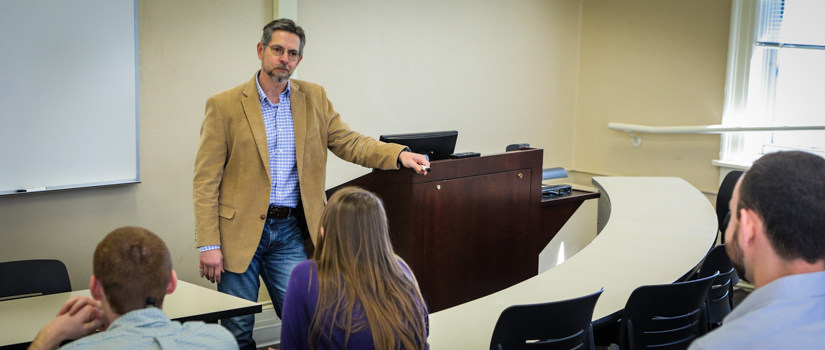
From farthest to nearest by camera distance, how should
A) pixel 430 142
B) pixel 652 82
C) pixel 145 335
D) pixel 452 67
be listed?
→ pixel 652 82, pixel 452 67, pixel 430 142, pixel 145 335

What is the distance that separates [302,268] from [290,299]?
9 cm

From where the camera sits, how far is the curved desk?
2357mm

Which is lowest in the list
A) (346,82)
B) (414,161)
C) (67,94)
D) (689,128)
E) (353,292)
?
(353,292)

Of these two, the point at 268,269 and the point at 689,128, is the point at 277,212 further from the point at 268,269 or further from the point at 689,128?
the point at 689,128

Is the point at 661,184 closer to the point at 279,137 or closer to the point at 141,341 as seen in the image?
the point at 279,137

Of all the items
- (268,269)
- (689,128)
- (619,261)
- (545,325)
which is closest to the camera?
(545,325)

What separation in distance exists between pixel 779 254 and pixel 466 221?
231 centimetres

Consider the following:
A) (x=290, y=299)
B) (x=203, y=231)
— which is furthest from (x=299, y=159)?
(x=290, y=299)

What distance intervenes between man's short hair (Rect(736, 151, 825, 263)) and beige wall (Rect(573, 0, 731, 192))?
175 inches

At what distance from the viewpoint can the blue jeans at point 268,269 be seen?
2803mm

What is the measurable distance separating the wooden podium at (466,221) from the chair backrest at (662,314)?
119cm

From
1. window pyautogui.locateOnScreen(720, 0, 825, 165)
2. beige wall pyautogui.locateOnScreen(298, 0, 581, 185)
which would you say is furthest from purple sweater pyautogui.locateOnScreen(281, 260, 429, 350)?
window pyautogui.locateOnScreen(720, 0, 825, 165)

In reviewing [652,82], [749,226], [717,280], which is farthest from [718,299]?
[652,82]

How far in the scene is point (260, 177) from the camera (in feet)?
9.24
